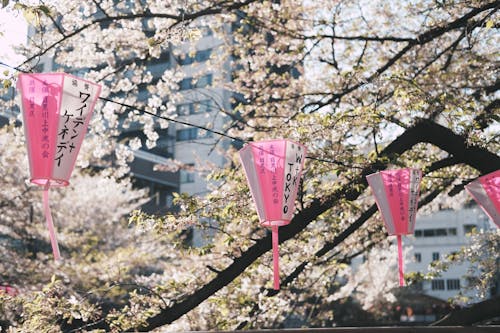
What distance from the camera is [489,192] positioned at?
6.05m

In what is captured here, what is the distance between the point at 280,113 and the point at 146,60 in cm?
238

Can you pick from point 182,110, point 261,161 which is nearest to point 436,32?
point 261,161

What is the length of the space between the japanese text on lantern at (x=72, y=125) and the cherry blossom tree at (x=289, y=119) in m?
0.30

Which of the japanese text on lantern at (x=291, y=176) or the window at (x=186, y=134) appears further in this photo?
the window at (x=186, y=134)

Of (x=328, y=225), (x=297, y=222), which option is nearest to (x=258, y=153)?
(x=297, y=222)

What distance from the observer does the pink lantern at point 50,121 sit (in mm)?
4090

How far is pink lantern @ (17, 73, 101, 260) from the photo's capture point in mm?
4090

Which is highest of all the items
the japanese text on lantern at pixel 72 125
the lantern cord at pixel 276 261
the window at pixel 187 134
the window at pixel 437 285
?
the window at pixel 187 134

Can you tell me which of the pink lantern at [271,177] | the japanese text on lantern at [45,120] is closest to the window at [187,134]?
the pink lantern at [271,177]

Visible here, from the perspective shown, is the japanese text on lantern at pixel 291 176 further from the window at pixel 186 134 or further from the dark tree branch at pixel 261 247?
the window at pixel 186 134

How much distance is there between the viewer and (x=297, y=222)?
6.29 metres

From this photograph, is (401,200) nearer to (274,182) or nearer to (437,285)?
(274,182)

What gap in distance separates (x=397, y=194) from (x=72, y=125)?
3.50 meters

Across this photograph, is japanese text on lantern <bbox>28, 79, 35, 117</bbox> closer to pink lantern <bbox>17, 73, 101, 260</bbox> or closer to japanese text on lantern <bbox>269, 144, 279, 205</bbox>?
pink lantern <bbox>17, 73, 101, 260</bbox>
